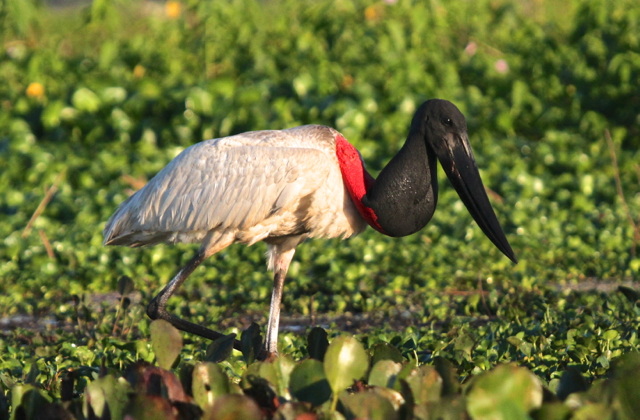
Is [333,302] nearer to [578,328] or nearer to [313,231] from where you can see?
[313,231]

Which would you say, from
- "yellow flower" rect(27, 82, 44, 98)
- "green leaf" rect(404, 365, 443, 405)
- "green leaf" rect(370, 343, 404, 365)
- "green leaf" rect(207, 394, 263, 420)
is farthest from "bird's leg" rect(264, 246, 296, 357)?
"yellow flower" rect(27, 82, 44, 98)

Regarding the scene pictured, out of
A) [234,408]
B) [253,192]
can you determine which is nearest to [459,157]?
→ [253,192]

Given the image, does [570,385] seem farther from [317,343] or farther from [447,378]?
[317,343]

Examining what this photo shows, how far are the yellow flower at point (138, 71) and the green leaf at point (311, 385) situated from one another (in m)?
7.08

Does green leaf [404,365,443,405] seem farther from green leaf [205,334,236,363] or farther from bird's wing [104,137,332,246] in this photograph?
bird's wing [104,137,332,246]

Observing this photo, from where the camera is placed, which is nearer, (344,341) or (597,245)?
(344,341)

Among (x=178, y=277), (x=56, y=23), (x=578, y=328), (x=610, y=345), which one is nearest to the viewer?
(x=610, y=345)

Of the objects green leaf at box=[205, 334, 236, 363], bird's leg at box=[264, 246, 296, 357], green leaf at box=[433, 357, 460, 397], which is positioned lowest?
bird's leg at box=[264, 246, 296, 357]

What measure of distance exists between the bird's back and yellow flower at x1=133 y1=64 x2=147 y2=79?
527cm

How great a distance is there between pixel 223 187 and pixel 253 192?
152 millimetres

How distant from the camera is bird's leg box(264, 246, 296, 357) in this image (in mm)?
3838

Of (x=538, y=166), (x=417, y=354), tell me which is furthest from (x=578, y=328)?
(x=538, y=166)

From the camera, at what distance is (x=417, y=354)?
346 centimetres

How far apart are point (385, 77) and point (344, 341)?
6.45 metres
